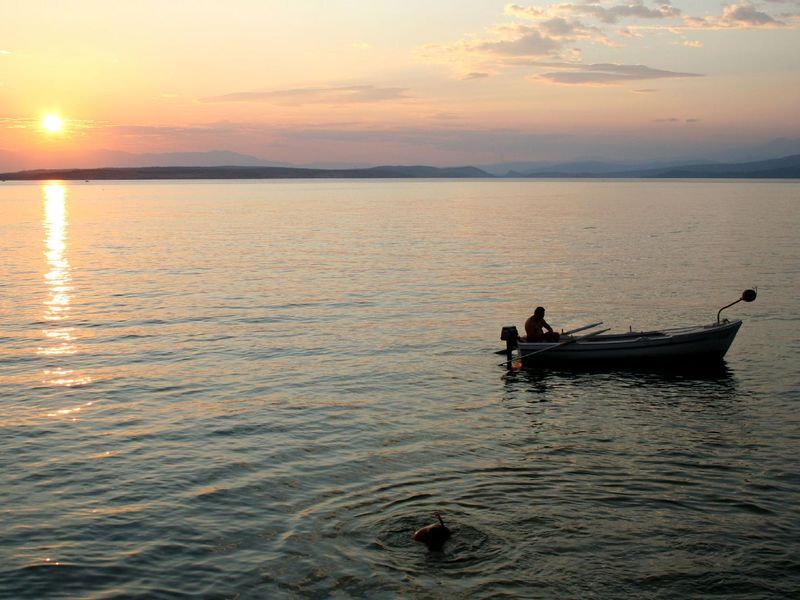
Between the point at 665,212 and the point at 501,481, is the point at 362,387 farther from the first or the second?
the point at 665,212

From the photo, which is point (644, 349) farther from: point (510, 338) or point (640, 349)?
point (510, 338)

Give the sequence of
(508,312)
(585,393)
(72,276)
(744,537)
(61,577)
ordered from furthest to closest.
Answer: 1. (72,276)
2. (508,312)
3. (585,393)
4. (744,537)
5. (61,577)

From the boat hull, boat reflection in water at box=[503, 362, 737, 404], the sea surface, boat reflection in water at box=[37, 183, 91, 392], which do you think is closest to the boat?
the boat hull

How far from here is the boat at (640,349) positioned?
34.1 m

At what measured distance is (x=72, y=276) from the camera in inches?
2459

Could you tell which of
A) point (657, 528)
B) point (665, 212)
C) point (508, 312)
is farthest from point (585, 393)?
point (665, 212)

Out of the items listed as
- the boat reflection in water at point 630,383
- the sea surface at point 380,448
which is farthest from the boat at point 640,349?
the sea surface at point 380,448

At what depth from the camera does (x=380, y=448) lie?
23.8 meters

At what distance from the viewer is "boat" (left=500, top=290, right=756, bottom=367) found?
112ft

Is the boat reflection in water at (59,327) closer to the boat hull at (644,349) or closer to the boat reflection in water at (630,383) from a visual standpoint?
the boat reflection in water at (630,383)

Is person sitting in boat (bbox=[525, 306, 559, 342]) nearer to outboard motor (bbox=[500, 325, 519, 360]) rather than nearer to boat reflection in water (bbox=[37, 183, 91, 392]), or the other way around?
outboard motor (bbox=[500, 325, 519, 360])

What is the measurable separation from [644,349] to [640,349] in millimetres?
154

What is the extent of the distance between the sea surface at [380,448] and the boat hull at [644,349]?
78cm

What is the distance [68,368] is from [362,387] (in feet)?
38.9
